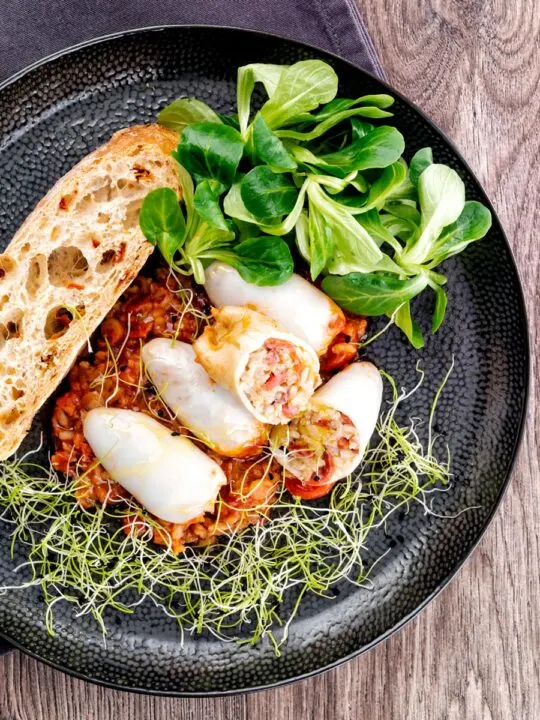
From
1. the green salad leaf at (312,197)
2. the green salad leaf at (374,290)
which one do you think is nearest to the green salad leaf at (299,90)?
the green salad leaf at (312,197)

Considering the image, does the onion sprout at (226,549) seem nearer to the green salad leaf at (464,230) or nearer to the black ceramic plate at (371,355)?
the black ceramic plate at (371,355)

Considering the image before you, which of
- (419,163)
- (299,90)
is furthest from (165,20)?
(419,163)

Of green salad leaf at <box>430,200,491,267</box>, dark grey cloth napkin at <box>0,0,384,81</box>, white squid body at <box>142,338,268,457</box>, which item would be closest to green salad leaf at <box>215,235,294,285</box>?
white squid body at <box>142,338,268,457</box>

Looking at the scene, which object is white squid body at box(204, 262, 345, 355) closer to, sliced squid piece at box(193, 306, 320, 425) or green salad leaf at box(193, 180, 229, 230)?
sliced squid piece at box(193, 306, 320, 425)

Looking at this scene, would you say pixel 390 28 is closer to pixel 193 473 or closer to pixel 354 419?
pixel 354 419

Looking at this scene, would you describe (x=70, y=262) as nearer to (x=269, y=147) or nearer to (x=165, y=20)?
(x=269, y=147)

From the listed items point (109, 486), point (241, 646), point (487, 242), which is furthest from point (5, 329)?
point (487, 242)
